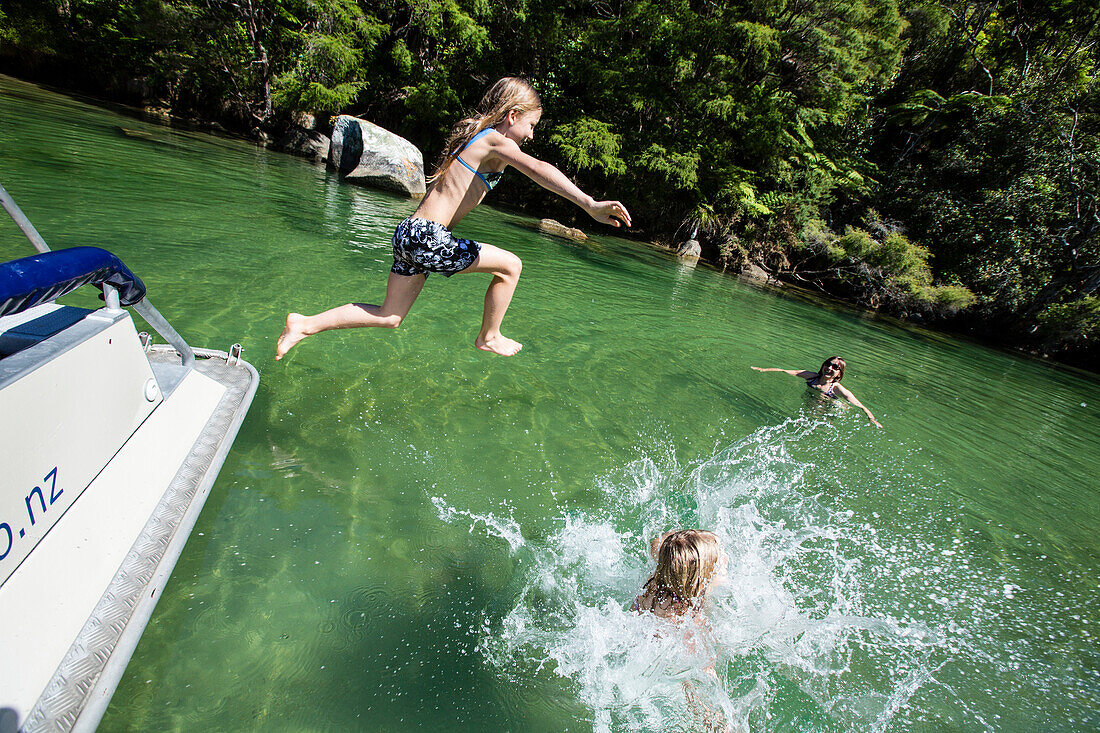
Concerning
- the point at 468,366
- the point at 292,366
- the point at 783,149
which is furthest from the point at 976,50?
the point at 292,366

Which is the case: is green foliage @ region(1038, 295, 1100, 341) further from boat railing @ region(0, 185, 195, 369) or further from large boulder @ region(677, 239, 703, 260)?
boat railing @ region(0, 185, 195, 369)

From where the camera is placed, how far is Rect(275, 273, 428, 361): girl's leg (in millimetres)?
3396

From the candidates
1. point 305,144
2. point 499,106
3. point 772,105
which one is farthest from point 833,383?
point 305,144

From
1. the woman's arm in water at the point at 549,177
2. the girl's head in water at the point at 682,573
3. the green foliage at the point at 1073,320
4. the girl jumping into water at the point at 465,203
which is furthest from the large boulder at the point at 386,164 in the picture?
the green foliage at the point at 1073,320

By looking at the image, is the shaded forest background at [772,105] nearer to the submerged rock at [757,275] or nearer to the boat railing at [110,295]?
the submerged rock at [757,275]

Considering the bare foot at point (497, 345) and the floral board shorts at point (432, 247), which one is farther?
the bare foot at point (497, 345)

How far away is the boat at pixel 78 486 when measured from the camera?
1767 mm

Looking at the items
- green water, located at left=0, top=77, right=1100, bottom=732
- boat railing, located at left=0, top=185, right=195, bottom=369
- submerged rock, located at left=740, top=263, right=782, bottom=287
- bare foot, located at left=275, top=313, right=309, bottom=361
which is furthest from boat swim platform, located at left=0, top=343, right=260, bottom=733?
submerged rock, located at left=740, top=263, right=782, bottom=287

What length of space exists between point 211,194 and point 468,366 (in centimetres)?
904

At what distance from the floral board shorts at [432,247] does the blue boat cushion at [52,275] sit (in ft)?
4.53

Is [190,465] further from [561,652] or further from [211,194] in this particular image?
[211,194]

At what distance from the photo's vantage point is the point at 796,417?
275 inches

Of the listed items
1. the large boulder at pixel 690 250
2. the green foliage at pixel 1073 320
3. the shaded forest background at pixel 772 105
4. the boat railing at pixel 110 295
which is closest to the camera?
the boat railing at pixel 110 295

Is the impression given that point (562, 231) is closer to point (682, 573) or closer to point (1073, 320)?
point (1073, 320)
